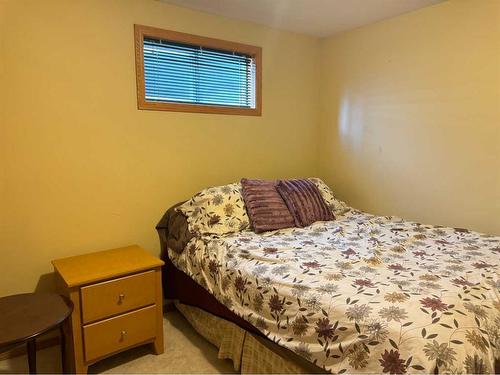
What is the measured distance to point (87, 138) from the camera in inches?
86.2

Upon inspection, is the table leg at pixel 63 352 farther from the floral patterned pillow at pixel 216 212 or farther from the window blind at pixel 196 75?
the window blind at pixel 196 75

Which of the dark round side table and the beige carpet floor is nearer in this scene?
the dark round side table

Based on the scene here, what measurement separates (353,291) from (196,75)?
200cm

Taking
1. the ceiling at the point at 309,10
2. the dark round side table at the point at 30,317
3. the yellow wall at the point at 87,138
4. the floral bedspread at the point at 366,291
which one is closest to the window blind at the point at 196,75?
the yellow wall at the point at 87,138

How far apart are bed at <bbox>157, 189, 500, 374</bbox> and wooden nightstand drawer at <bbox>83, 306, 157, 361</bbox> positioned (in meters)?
0.33

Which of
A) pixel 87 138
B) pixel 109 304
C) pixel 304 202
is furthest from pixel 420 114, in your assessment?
pixel 109 304

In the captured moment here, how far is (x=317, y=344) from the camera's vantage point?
1352 millimetres

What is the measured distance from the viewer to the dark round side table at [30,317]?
1396mm

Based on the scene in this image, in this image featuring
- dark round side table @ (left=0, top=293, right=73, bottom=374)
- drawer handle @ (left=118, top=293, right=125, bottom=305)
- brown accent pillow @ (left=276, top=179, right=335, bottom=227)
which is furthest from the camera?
brown accent pillow @ (left=276, top=179, right=335, bottom=227)

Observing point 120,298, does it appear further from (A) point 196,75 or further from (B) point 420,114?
(B) point 420,114

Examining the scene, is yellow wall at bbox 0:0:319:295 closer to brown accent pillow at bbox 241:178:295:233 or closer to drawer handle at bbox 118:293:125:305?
brown accent pillow at bbox 241:178:295:233

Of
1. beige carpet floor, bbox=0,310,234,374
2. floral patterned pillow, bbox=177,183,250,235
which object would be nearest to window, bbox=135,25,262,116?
floral patterned pillow, bbox=177,183,250,235

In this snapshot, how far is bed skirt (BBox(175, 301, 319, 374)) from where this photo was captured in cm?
155

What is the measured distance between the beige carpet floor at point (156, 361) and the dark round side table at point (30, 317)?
0.52 meters
